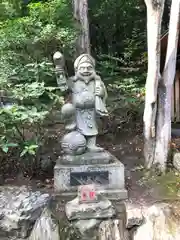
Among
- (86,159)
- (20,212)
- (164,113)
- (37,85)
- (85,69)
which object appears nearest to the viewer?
(20,212)

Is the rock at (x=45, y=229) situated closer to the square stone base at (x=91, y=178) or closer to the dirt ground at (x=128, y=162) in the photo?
the square stone base at (x=91, y=178)

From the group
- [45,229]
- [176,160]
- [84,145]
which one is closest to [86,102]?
A: [84,145]

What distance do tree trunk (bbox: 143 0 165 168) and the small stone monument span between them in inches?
36.6

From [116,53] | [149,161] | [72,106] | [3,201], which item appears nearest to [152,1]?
[72,106]

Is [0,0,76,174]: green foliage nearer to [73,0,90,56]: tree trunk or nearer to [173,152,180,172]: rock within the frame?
[73,0,90,56]: tree trunk

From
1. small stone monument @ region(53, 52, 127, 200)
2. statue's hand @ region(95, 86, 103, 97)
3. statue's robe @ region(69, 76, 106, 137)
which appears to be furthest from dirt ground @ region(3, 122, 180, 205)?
statue's hand @ region(95, 86, 103, 97)

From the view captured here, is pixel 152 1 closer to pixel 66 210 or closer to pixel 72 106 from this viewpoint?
pixel 72 106

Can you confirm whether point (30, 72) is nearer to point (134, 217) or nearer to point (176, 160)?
point (176, 160)

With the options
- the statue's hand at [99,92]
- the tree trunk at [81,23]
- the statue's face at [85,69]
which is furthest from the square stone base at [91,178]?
the tree trunk at [81,23]

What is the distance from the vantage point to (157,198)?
396 cm

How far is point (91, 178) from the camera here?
392cm

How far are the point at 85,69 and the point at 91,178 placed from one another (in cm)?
151

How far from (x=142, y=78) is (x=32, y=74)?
269cm

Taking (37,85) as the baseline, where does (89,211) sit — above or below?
below
